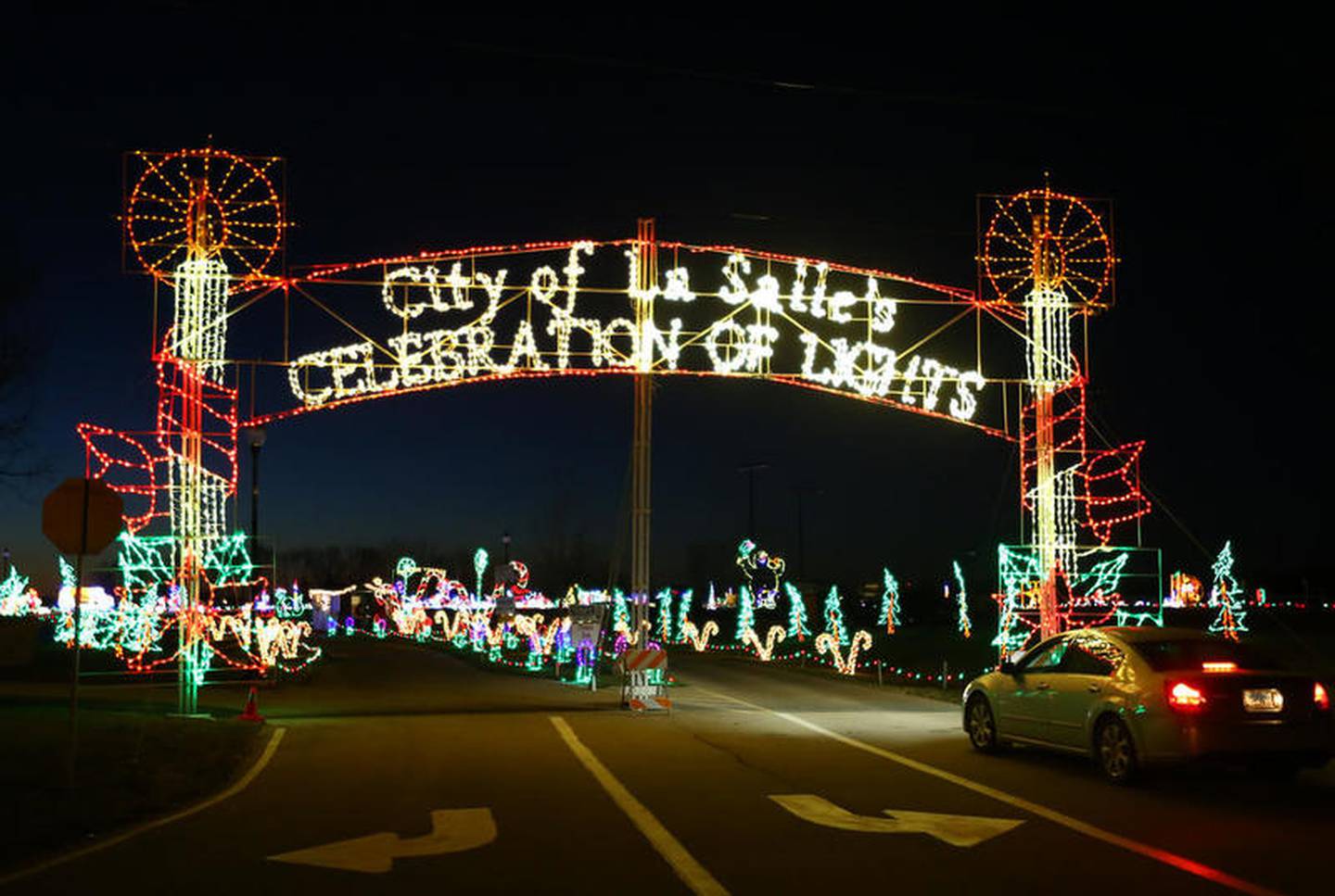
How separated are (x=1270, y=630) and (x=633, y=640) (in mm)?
45201

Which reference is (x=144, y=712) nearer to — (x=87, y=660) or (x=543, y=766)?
(x=543, y=766)

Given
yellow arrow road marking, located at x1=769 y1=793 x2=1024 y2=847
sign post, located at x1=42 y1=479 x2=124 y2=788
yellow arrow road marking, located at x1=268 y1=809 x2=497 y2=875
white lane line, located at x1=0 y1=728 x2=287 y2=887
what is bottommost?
white lane line, located at x1=0 y1=728 x2=287 y2=887

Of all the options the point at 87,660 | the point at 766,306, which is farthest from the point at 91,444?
the point at 87,660

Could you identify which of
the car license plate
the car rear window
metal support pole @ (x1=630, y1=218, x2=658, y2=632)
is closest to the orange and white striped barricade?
metal support pole @ (x1=630, y1=218, x2=658, y2=632)

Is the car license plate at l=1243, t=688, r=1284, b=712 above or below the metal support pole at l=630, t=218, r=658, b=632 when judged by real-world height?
below

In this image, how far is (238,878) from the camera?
8.81 m

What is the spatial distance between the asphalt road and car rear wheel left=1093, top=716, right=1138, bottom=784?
0.25 meters

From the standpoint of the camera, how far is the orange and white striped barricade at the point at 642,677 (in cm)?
2162

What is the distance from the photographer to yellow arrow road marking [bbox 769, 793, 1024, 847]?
10.2m

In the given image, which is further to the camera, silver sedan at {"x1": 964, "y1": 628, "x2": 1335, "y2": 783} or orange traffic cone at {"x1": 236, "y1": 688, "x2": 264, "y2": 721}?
orange traffic cone at {"x1": 236, "y1": 688, "x2": 264, "y2": 721}

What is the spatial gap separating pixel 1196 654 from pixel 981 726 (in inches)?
120

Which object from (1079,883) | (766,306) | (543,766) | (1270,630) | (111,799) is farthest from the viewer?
→ (1270,630)

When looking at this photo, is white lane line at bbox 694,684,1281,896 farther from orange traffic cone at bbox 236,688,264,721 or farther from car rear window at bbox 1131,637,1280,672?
orange traffic cone at bbox 236,688,264,721

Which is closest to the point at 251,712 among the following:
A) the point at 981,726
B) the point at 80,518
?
the point at 80,518
